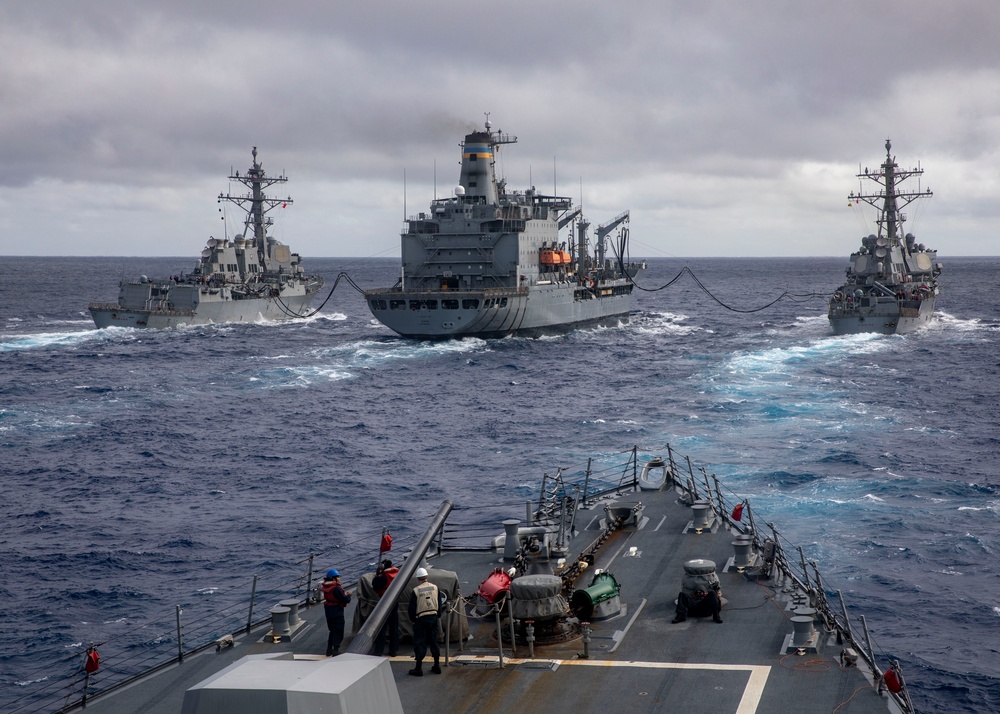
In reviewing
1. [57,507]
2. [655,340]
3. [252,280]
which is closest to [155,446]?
[57,507]

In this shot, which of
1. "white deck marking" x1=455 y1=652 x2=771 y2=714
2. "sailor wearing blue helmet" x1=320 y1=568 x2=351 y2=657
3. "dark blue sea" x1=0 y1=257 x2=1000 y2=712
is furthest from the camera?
"dark blue sea" x1=0 y1=257 x2=1000 y2=712

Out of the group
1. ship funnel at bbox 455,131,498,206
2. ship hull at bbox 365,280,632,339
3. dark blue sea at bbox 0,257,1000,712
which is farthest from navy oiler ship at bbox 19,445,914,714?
ship funnel at bbox 455,131,498,206

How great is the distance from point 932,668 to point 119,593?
20192mm

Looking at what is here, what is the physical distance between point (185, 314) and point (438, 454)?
5579 centimetres

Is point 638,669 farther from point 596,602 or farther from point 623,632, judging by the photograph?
point 596,602

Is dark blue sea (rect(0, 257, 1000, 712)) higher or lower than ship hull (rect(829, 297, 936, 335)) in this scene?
lower

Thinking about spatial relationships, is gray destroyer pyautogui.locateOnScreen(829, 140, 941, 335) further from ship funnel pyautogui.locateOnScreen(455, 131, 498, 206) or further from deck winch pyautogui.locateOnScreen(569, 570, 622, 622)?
deck winch pyautogui.locateOnScreen(569, 570, 622, 622)

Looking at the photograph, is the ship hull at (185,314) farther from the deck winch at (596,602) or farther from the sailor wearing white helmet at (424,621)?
the sailor wearing white helmet at (424,621)

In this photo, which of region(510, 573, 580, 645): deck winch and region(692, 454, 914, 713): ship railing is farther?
region(510, 573, 580, 645): deck winch

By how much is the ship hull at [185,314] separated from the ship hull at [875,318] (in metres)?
56.2

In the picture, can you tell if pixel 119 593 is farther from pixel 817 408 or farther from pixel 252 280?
pixel 252 280

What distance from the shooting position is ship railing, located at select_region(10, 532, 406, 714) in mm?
19266

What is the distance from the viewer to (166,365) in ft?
220

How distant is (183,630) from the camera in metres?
24.0
